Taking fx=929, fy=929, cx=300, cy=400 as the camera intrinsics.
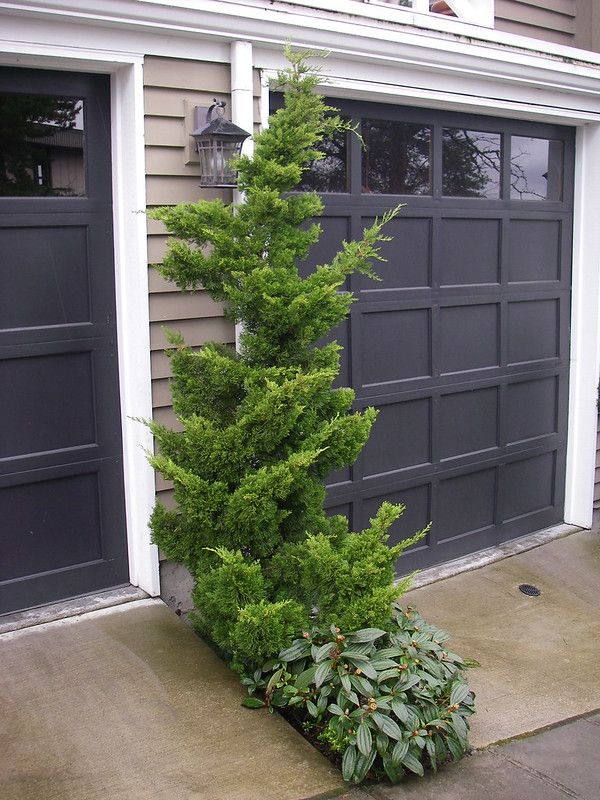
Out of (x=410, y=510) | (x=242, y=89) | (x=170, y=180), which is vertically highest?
(x=242, y=89)

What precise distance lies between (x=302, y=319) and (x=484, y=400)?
2.57m

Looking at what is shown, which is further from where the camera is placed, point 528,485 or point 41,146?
point 528,485

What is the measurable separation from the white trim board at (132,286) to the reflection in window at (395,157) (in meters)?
1.48

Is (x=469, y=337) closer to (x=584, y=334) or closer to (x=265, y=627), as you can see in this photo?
(x=584, y=334)

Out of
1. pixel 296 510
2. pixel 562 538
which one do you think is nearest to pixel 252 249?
pixel 296 510

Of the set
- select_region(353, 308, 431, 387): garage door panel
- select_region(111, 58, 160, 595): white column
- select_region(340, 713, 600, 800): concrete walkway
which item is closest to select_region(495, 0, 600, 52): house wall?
select_region(353, 308, 431, 387): garage door panel

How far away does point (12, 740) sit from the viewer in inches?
130

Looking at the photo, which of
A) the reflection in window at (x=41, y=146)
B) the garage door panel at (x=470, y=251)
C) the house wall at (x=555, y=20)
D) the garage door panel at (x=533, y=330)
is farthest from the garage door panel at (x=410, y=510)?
the house wall at (x=555, y=20)

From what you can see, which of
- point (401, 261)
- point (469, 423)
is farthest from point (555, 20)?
point (469, 423)

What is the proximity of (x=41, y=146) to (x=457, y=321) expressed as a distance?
2750mm

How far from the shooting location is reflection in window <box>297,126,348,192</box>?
16.1 ft

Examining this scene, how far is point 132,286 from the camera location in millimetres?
4164

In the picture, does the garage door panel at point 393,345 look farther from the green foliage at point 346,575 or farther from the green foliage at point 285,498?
the green foliage at point 346,575

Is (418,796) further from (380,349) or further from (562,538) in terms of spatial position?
(562,538)
